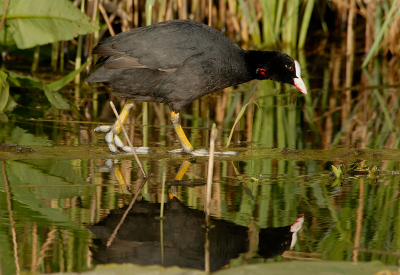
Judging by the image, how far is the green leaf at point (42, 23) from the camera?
4.93 meters

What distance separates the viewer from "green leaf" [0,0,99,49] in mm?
4926

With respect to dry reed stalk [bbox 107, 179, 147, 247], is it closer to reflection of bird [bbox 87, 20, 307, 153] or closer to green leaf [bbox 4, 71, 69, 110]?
reflection of bird [bbox 87, 20, 307, 153]

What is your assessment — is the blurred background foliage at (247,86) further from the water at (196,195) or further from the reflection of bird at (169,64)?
the reflection of bird at (169,64)

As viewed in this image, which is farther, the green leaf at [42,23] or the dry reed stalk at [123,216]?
the green leaf at [42,23]

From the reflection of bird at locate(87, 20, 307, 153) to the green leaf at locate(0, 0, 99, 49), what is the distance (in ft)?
4.25

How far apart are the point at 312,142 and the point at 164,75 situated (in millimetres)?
1216

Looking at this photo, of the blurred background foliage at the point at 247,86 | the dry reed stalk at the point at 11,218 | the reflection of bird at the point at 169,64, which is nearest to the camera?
the dry reed stalk at the point at 11,218

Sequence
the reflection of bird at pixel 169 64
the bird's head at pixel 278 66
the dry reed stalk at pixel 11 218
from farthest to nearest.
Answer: the bird's head at pixel 278 66
the reflection of bird at pixel 169 64
the dry reed stalk at pixel 11 218

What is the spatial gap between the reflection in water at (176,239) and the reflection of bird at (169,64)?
45.2 inches

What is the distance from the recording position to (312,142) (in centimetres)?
420

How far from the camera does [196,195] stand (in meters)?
2.95

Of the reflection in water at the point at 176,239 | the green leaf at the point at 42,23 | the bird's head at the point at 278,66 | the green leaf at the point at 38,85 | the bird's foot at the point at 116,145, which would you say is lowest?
the reflection in water at the point at 176,239

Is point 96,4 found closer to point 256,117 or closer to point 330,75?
point 256,117

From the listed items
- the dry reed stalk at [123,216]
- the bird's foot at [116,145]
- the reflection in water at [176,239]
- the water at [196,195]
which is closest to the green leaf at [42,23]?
the water at [196,195]
